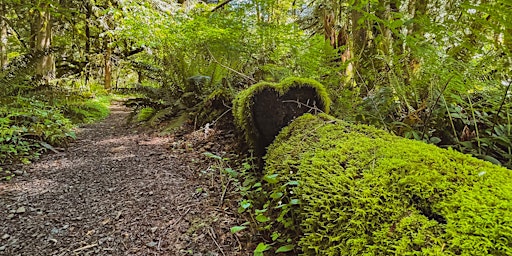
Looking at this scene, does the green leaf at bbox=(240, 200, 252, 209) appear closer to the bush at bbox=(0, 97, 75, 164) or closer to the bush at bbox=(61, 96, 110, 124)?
the bush at bbox=(0, 97, 75, 164)

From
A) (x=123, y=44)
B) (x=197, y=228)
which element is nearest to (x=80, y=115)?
(x=197, y=228)

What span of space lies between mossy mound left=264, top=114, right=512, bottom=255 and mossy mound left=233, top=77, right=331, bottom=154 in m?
0.92

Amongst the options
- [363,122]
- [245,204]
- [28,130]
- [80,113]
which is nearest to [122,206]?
[245,204]

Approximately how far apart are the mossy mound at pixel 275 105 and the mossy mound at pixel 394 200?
921 mm

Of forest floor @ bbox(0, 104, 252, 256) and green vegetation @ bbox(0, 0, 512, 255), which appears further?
forest floor @ bbox(0, 104, 252, 256)

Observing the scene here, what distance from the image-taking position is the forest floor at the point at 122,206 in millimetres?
1996

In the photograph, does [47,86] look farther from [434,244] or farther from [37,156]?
[434,244]

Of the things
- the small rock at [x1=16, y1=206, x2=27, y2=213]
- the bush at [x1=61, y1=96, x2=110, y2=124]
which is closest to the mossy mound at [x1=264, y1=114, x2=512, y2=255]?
the small rock at [x1=16, y1=206, x2=27, y2=213]

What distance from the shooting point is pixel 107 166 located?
3.48 meters

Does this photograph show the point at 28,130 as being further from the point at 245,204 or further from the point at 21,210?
the point at 245,204

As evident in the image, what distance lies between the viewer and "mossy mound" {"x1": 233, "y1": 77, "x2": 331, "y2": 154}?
9.35 ft

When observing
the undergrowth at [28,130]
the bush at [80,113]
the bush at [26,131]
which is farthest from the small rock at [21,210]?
the bush at [80,113]

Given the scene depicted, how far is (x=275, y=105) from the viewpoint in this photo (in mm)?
2883

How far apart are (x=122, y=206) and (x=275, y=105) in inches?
63.6
